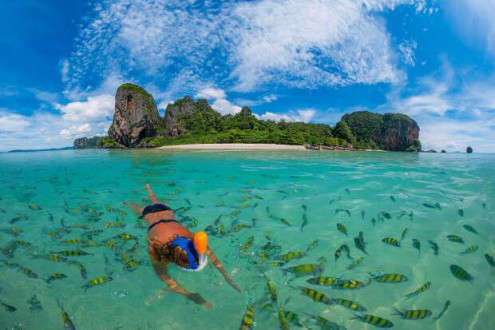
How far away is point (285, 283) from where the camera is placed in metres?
4.96

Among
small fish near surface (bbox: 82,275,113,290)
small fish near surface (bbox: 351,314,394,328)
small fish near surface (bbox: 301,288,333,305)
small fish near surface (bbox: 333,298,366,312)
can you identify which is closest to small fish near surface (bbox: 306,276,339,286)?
small fish near surface (bbox: 301,288,333,305)

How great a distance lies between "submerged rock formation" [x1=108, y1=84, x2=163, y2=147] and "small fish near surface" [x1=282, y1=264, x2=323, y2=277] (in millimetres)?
139467

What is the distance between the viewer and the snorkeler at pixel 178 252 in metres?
3.23

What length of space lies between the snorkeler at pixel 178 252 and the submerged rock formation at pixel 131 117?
138579mm

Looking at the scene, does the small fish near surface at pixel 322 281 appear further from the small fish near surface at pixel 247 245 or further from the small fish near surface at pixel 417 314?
the small fish near surface at pixel 247 245

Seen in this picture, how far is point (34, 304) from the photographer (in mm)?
4410

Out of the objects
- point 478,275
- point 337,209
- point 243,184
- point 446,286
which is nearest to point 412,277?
point 446,286

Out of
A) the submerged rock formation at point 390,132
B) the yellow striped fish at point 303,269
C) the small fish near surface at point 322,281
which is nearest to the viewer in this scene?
the small fish near surface at point 322,281

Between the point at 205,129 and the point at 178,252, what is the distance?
391 feet

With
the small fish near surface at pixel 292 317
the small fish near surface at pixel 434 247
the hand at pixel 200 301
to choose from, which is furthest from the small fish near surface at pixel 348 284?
the small fish near surface at pixel 434 247

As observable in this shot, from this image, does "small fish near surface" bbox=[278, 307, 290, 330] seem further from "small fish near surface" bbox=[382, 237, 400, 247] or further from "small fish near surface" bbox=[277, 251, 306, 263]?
"small fish near surface" bbox=[382, 237, 400, 247]

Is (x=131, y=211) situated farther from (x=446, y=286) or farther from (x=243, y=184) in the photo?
(x=446, y=286)

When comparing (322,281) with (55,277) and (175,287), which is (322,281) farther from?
(55,277)

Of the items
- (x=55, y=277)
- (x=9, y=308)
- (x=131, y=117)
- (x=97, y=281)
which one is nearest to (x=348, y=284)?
(x=97, y=281)
